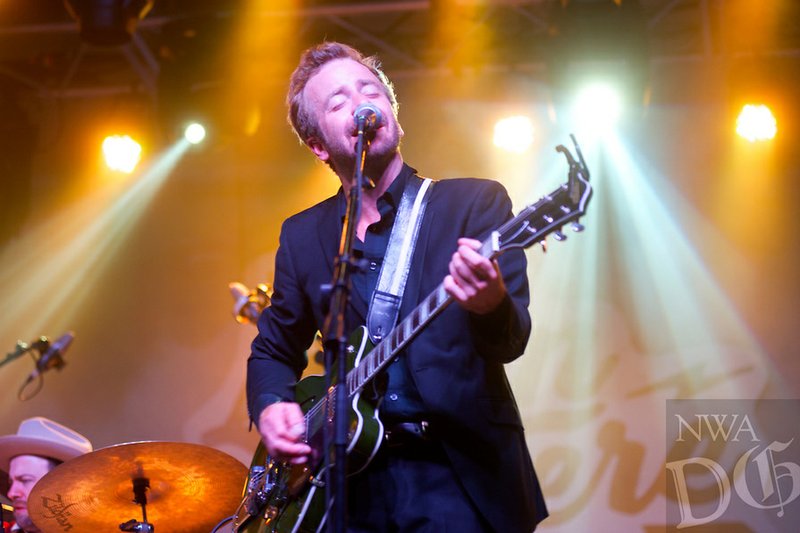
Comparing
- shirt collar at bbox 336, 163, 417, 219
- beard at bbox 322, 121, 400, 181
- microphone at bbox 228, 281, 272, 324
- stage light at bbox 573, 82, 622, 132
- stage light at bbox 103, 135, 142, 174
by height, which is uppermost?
stage light at bbox 103, 135, 142, 174

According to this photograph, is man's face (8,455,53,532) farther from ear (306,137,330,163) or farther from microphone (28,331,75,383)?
ear (306,137,330,163)

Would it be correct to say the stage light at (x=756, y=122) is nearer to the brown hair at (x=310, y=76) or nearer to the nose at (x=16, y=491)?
the brown hair at (x=310, y=76)

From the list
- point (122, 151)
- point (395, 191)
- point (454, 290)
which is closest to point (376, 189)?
point (395, 191)

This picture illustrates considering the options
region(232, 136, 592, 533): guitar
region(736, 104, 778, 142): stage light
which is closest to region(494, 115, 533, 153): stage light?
region(736, 104, 778, 142): stage light

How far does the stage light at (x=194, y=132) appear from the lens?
7008mm

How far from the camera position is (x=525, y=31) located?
7.32 m

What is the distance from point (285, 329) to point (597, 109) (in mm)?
4924

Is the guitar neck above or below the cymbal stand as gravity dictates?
above

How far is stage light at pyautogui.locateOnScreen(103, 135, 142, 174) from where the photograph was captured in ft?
27.5

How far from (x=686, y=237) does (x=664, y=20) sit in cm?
201

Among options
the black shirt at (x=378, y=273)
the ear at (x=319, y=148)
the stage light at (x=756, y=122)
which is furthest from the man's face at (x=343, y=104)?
the stage light at (x=756, y=122)

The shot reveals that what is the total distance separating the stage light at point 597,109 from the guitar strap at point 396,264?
443cm
